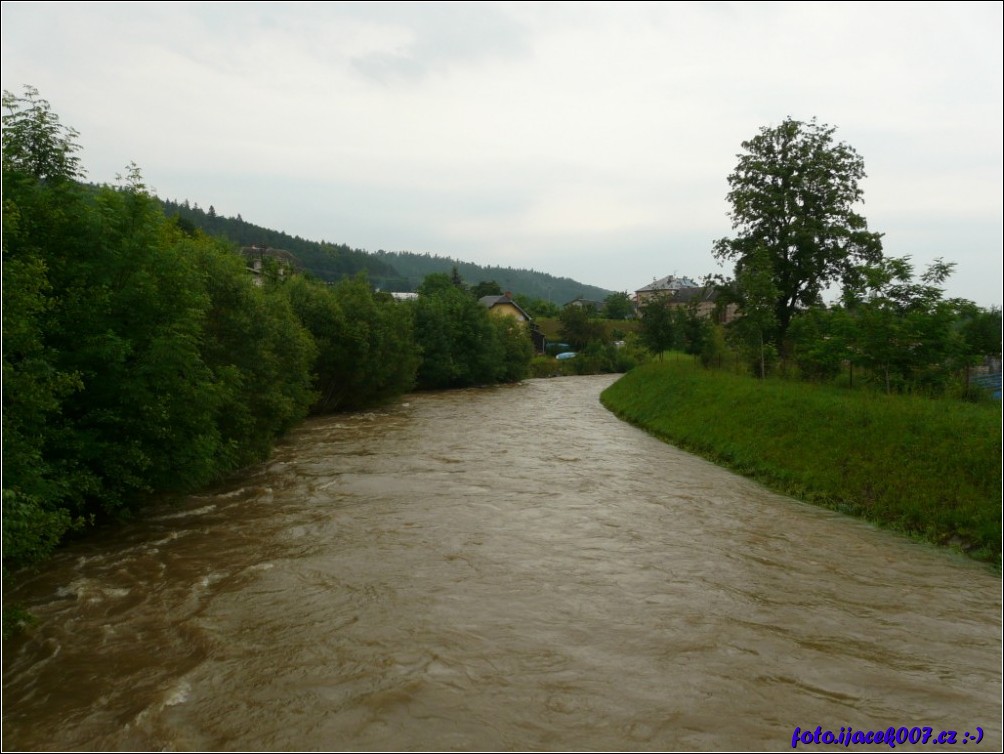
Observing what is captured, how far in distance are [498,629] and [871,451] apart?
11.4m

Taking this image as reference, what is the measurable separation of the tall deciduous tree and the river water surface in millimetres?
17452

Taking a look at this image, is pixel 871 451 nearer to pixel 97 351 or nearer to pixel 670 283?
pixel 97 351

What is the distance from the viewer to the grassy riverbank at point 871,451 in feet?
43.8

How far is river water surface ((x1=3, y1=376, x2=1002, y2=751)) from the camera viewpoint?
22.8 ft

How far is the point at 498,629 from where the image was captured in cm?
909

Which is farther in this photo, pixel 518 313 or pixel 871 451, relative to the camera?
pixel 518 313

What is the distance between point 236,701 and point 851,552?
10.3m

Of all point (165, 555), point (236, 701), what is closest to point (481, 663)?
point (236, 701)

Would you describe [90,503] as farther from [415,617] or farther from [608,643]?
[608,643]

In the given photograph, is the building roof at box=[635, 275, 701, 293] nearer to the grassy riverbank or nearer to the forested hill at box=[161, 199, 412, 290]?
the forested hill at box=[161, 199, 412, 290]

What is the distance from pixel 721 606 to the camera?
32.7 ft

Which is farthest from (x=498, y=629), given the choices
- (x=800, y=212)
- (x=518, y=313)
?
(x=518, y=313)

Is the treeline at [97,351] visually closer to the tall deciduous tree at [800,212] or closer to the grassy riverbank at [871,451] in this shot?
the grassy riverbank at [871,451]

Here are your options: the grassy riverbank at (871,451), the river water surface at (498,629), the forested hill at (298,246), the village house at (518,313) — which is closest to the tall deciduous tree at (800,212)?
the grassy riverbank at (871,451)
